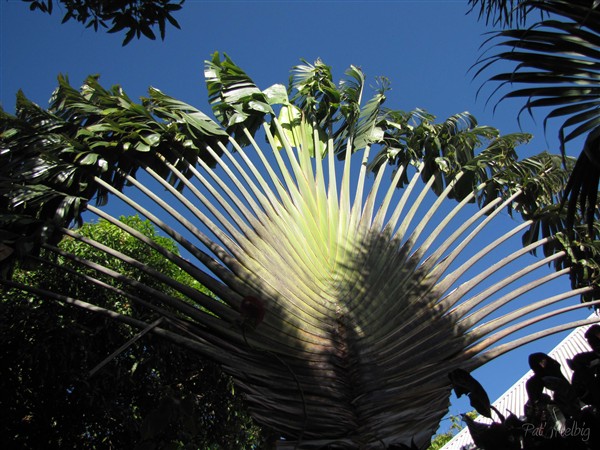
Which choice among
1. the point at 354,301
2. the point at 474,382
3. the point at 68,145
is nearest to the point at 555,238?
the point at 354,301

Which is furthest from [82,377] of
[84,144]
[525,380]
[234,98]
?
[525,380]

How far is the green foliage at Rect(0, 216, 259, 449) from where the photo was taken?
606 centimetres

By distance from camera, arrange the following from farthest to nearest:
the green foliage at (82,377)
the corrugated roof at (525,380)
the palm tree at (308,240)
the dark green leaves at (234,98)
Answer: the corrugated roof at (525,380) < the green foliage at (82,377) < the dark green leaves at (234,98) < the palm tree at (308,240)

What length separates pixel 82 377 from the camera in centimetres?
576

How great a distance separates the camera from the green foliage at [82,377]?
6059 mm

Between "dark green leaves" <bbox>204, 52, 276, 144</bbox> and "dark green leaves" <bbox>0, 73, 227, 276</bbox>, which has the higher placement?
"dark green leaves" <bbox>204, 52, 276, 144</bbox>

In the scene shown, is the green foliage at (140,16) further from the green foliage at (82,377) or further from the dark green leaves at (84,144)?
the green foliage at (82,377)

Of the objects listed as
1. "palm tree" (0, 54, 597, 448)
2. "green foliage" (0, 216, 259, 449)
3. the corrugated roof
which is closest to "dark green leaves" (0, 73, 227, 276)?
"palm tree" (0, 54, 597, 448)

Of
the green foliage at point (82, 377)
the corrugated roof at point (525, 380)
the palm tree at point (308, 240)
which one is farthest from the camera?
the corrugated roof at point (525, 380)

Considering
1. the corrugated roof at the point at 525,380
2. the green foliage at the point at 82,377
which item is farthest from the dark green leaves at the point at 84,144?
the corrugated roof at the point at 525,380

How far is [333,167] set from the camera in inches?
191

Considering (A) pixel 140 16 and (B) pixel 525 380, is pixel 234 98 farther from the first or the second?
(B) pixel 525 380

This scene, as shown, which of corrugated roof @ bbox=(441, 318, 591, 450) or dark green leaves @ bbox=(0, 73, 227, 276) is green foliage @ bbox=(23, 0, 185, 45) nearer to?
dark green leaves @ bbox=(0, 73, 227, 276)

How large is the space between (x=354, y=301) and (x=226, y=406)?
14.7 ft
